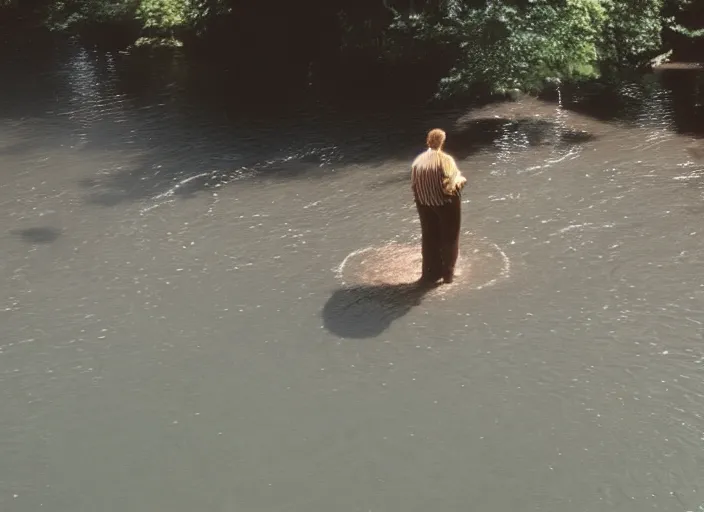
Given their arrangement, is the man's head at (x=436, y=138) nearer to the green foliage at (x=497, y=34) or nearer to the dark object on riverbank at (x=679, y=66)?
the green foliage at (x=497, y=34)

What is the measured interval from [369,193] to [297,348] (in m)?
4.89

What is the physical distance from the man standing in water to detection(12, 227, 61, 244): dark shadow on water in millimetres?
5813

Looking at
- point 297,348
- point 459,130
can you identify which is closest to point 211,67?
point 459,130

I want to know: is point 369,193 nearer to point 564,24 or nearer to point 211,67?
point 564,24

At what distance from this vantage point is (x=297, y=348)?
33.8 ft

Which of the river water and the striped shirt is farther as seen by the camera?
the striped shirt

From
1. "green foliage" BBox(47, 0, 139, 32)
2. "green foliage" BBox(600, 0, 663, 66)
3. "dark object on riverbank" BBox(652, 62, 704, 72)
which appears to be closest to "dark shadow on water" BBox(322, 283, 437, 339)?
"green foliage" BBox(600, 0, 663, 66)

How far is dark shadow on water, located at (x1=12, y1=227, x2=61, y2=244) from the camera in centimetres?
1355

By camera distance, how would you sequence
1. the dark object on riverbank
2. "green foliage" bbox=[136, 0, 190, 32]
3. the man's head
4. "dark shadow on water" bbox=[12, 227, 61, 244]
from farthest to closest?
"green foliage" bbox=[136, 0, 190, 32] < the dark object on riverbank < "dark shadow on water" bbox=[12, 227, 61, 244] < the man's head

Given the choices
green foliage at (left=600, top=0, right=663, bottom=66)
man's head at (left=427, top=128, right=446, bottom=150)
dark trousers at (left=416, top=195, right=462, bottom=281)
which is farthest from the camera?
green foliage at (left=600, top=0, right=663, bottom=66)

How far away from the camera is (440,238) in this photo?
1105 centimetres

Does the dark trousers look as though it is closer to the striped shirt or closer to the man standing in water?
the man standing in water

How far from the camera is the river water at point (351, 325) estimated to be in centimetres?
823

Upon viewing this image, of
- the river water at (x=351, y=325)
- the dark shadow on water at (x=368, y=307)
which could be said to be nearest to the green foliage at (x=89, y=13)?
the river water at (x=351, y=325)
